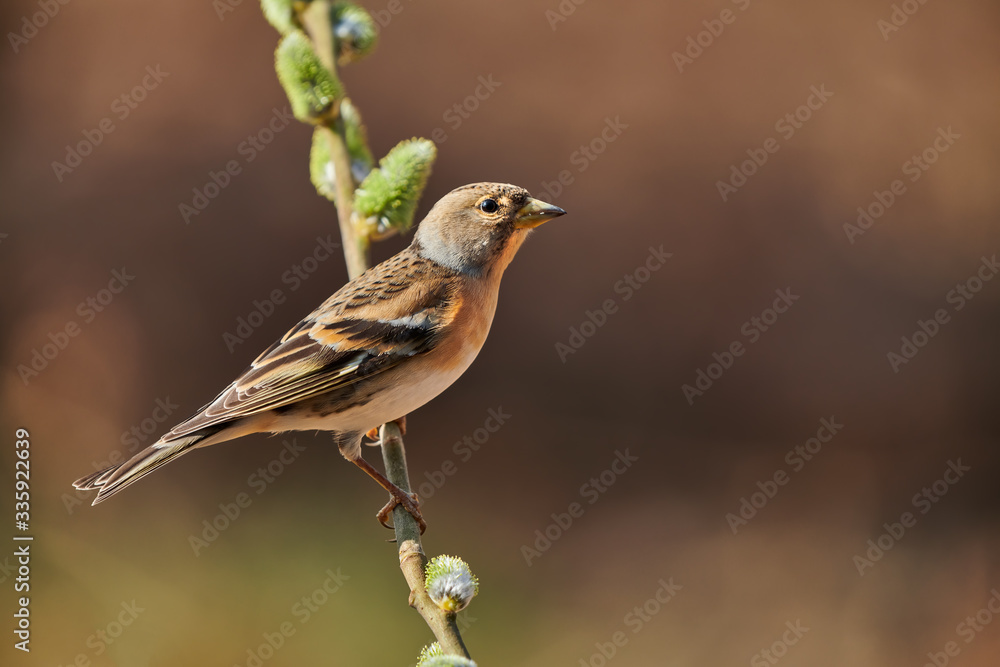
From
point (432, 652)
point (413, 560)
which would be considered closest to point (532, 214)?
point (413, 560)

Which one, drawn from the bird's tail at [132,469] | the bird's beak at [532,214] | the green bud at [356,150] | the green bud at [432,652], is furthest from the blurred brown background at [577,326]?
the green bud at [432,652]

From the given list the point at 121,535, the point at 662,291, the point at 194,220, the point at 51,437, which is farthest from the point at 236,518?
the point at 662,291

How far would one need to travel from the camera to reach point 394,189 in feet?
11.3

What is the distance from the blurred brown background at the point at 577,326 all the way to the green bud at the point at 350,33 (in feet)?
14.2

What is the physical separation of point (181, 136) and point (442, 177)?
102 inches

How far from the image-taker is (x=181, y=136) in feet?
27.4

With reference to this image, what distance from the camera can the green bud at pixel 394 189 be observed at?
345cm

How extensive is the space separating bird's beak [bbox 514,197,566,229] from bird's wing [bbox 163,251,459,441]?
457 mm

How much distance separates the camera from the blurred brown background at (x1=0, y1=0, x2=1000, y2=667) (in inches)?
274

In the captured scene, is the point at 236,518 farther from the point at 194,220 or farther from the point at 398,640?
the point at 194,220

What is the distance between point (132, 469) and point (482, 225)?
1.93 meters

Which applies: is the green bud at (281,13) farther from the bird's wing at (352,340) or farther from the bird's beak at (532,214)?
the bird's beak at (532,214)

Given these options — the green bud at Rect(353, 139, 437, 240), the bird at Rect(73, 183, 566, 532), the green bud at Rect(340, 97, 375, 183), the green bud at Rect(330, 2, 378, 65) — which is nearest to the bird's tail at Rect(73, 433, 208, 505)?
the bird at Rect(73, 183, 566, 532)

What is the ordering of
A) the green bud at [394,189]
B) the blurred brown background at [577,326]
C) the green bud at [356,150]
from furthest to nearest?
the blurred brown background at [577,326], the green bud at [356,150], the green bud at [394,189]
